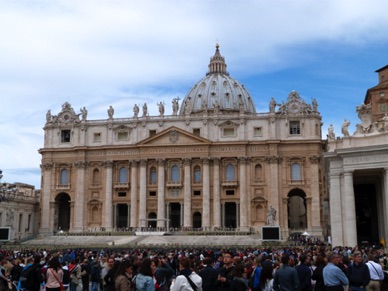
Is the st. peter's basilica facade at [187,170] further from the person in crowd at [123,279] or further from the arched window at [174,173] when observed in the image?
the person in crowd at [123,279]

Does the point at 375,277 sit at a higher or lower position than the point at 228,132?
lower

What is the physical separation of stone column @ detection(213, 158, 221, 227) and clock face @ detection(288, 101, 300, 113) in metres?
12.8

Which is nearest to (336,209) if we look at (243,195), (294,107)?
(243,195)

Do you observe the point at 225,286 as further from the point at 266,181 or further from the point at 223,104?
the point at 223,104

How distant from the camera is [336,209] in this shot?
118 ft

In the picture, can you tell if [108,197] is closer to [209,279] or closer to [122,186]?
[122,186]

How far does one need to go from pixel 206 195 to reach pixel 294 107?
58.6 ft

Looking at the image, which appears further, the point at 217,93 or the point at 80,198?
the point at 217,93

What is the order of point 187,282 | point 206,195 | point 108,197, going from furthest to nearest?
1. point 108,197
2. point 206,195
3. point 187,282

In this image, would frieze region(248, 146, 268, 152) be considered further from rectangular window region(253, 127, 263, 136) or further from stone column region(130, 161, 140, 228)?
stone column region(130, 161, 140, 228)

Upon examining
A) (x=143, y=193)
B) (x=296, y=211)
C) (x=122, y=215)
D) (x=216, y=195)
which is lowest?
(x=122, y=215)

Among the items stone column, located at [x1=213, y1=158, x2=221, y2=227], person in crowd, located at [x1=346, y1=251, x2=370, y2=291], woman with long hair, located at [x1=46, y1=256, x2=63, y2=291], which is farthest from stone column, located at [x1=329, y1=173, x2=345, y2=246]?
stone column, located at [x1=213, y1=158, x2=221, y2=227]

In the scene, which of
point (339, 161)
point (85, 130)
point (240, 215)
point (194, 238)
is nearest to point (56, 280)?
point (339, 161)

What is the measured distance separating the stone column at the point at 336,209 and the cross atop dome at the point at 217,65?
85.3m
